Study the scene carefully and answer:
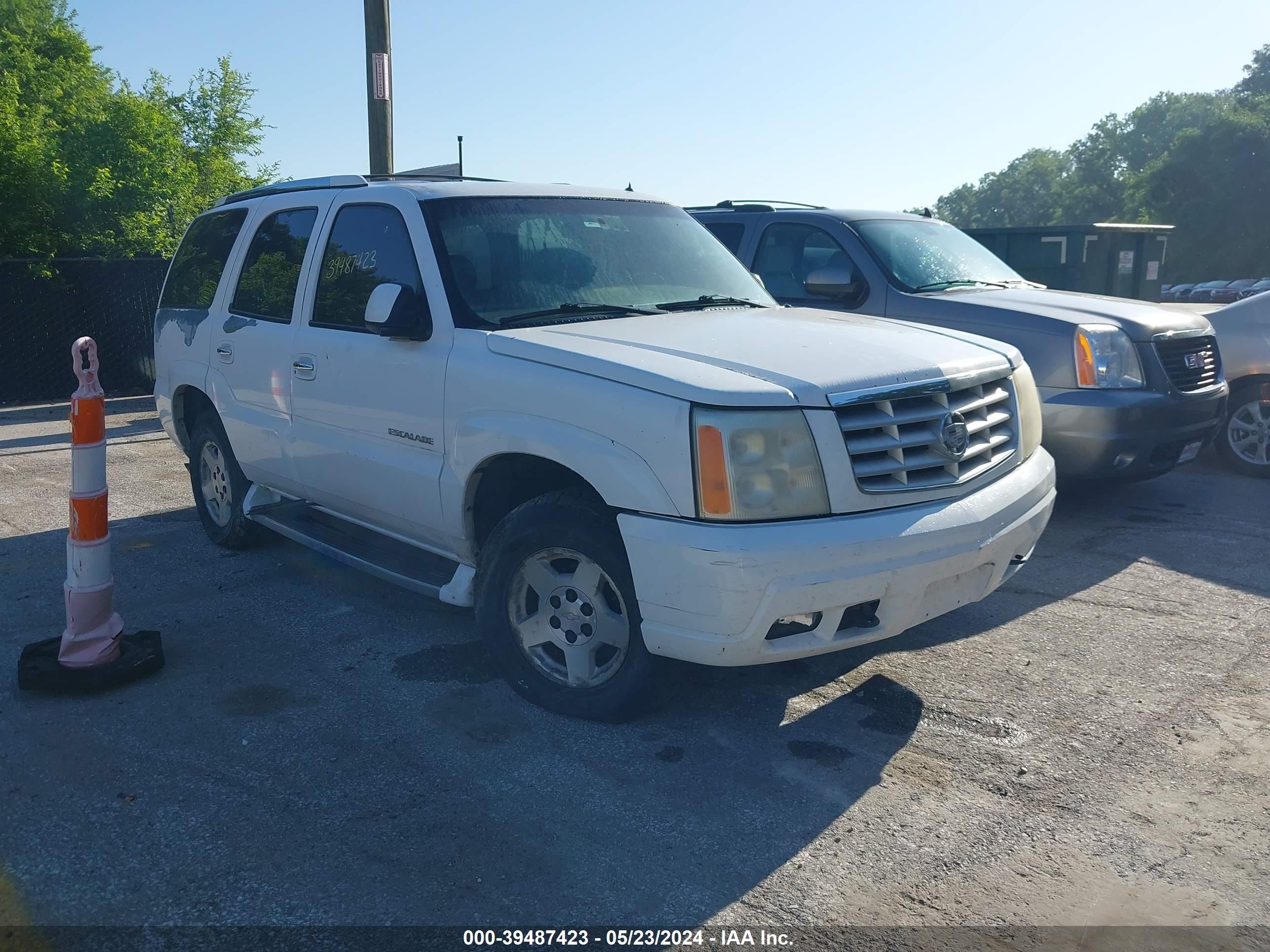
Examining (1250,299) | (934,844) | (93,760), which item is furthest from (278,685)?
(1250,299)

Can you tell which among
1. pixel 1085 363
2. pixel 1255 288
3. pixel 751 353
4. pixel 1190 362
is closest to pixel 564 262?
pixel 751 353

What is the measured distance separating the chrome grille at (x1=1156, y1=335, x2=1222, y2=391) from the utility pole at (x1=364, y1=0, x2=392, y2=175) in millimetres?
7123

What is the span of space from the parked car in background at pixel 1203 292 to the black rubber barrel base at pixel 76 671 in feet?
158

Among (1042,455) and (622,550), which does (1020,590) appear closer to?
(1042,455)

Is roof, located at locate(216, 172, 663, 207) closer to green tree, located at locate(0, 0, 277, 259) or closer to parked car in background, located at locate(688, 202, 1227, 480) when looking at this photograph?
parked car in background, located at locate(688, 202, 1227, 480)

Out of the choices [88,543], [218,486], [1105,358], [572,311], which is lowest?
[218,486]

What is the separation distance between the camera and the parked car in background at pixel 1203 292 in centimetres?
4921

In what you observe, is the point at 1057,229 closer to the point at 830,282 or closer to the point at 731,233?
the point at 731,233

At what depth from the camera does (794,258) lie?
8078 mm

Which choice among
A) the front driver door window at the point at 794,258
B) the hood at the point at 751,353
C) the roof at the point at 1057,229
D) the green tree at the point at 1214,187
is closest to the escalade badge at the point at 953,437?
the hood at the point at 751,353

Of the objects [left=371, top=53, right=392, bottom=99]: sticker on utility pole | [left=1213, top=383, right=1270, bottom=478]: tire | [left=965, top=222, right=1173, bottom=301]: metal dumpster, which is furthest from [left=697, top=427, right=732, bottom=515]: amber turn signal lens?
[left=965, top=222, right=1173, bottom=301]: metal dumpster

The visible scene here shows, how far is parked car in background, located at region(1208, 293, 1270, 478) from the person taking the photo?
8.38 metres

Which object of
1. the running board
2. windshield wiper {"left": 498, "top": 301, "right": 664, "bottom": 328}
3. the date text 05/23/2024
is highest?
windshield wiper {"left": 498, "top": 301, "right": 664, "bottom": 328}

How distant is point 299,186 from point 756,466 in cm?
347
